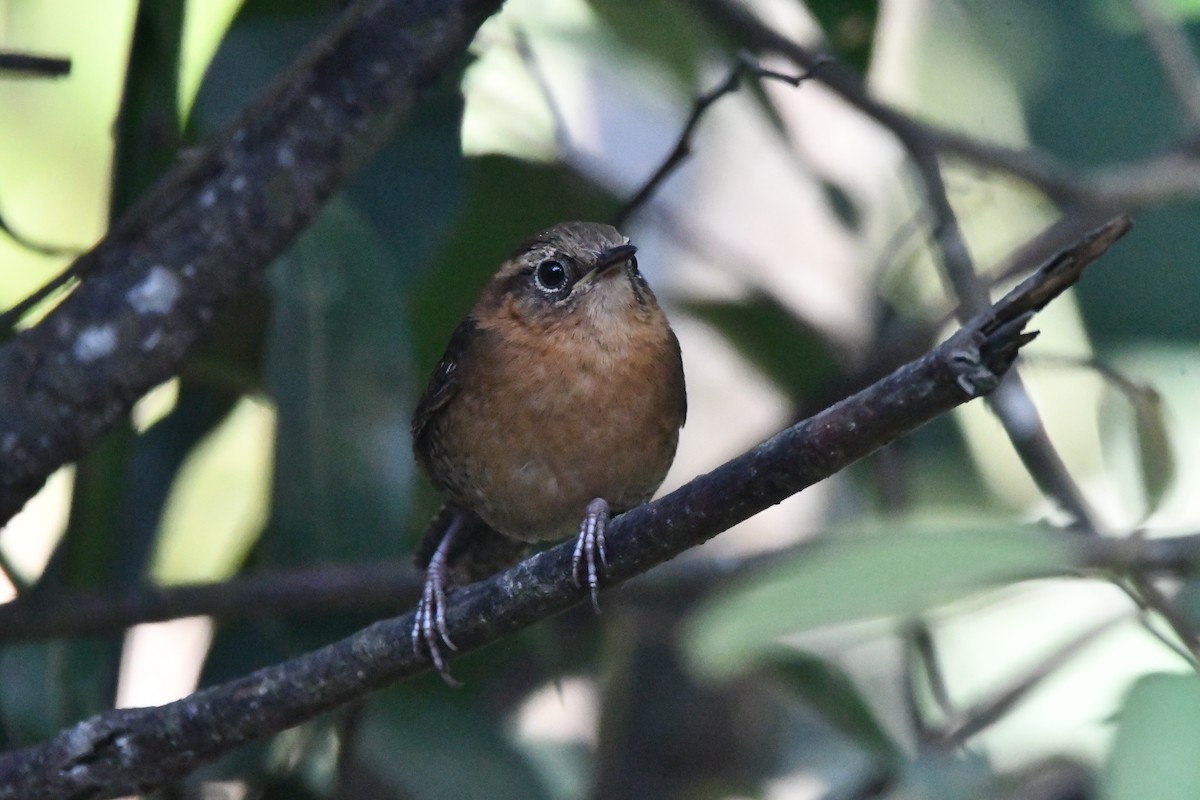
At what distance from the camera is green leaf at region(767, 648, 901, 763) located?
12.5 ft

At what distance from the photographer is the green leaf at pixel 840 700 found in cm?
379

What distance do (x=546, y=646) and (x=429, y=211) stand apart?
1311 millimetres

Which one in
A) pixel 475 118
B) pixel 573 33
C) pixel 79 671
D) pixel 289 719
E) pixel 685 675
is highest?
pixel 573 33

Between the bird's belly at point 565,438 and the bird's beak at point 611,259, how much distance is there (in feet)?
0.85

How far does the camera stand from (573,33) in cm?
483

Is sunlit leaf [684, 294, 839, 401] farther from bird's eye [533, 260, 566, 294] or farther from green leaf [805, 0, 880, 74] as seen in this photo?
bird's eye [533, 260, 566, 294]

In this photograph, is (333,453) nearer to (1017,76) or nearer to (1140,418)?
(1140,418)

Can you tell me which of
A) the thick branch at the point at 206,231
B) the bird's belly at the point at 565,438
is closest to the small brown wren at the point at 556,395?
the bird's belly at the point at 565,438

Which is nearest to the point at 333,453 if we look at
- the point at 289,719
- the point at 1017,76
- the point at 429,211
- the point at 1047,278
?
the point at 429,211

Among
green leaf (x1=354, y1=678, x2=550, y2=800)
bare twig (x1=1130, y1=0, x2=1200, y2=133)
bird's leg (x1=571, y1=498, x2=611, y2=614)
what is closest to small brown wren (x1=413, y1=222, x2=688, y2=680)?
green leaf (x1=354, y1=678, x2=550, y2=800)

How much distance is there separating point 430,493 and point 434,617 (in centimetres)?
188

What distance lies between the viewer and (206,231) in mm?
3287

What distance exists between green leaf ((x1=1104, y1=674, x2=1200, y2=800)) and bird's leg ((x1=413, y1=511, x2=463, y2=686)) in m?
1.53

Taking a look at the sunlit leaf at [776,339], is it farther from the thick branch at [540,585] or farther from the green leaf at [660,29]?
the thick branch at [540,585]
